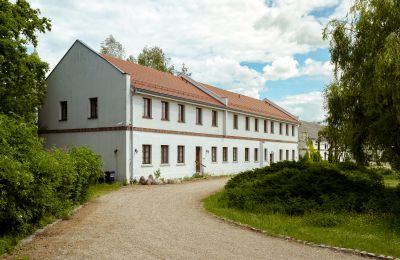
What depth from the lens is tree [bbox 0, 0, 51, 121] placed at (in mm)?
22469

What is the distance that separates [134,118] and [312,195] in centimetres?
1377

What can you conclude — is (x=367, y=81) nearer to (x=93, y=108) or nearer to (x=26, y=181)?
(x=26, y=181)

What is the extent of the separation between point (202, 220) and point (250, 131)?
2733 cm

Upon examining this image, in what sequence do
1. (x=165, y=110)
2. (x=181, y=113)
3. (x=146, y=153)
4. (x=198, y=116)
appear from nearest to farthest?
(x=146, y=153) → (x=165, y=110) → (x=181, y=113) → (x=198, y=116)

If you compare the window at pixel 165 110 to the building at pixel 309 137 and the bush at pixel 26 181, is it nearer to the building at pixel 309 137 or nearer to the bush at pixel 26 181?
the bush at pixel 26 181

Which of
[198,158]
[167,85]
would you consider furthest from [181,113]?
[198,158]

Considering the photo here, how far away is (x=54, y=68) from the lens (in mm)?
29078

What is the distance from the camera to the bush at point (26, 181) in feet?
26.9

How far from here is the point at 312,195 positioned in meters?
13.9

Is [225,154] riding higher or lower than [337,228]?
higher

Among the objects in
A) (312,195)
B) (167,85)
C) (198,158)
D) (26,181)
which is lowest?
(312,195)

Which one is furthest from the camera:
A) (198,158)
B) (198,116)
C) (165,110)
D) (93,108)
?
(198,116)

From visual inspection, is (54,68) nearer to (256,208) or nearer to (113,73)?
(113,73)

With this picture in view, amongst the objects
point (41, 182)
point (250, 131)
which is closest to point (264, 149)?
point (250, 131)
